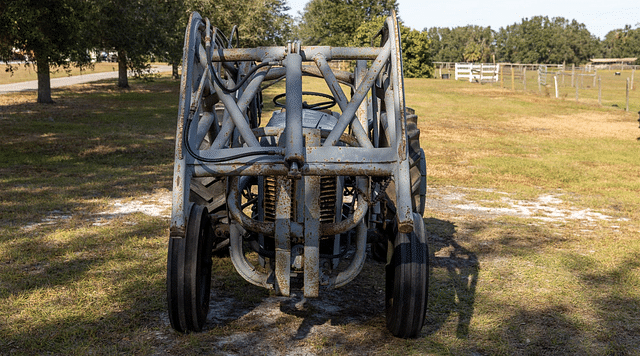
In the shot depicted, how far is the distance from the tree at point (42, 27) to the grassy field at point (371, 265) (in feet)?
6.88

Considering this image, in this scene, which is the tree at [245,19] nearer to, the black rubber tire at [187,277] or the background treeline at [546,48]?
the black rubber tire at [187,277]

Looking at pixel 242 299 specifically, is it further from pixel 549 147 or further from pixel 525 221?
pixel 549 147

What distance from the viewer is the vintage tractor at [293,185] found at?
395cm

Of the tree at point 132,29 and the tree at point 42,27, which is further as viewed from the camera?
the tree at point 132,29

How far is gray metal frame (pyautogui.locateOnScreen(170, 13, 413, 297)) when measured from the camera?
393 cm

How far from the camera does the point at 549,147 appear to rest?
A: 14.9m

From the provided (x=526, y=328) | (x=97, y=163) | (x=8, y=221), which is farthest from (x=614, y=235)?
(x=97, y=163)

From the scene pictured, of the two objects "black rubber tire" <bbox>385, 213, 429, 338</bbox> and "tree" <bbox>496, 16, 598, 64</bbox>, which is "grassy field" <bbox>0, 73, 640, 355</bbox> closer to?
"black rubber tire" <bbox>385, 213, 429, 338</bbox>

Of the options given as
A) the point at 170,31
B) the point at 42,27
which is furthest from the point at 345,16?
the point at 42,27

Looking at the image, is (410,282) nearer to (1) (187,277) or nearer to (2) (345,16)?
(1) (187,277)

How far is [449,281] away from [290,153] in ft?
8.16

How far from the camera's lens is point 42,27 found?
13227 millimetres

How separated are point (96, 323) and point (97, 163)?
756cm

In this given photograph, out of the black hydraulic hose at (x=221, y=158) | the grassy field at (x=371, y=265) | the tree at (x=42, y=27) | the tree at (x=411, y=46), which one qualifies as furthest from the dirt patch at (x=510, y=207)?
the tree at (x=411, y=46)
